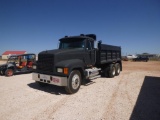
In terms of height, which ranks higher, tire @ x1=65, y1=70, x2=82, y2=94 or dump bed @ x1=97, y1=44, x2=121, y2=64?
dump bed @ x1=97, y1=44, x2=121, y2=64

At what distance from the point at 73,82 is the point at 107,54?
193 inches

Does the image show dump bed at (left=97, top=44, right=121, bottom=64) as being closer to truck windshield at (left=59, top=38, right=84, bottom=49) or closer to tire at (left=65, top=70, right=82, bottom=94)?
truck windshield at (left=59, top=38, right=84, bottom=49)

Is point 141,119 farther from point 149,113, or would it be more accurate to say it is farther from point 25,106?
point 25,106

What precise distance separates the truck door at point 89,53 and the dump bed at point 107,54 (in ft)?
2.27

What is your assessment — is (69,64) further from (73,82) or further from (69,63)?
(73,82)

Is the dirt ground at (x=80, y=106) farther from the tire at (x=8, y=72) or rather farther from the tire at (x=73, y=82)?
the tire at (x=8, y=72)

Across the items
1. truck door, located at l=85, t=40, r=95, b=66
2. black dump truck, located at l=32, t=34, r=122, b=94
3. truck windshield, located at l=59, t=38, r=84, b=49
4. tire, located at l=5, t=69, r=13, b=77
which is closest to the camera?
black dump truck, located at l=32, t=34, r=122, b=94

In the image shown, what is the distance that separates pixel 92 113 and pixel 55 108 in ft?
4.56

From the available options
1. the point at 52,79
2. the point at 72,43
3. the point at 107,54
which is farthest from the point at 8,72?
the point at 107,54

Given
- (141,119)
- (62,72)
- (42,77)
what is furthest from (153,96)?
(42,77)

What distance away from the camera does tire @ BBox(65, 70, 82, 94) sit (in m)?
6.73

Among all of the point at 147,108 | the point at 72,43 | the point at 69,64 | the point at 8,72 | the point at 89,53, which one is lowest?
the point at 147,108

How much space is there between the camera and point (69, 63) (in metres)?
6.73

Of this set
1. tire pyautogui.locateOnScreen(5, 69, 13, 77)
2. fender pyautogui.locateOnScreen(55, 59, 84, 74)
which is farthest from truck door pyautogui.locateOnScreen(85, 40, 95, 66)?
tire pyautogui.locateOnScreen(5, 69, 13, 77)
